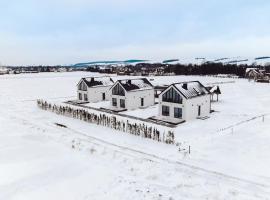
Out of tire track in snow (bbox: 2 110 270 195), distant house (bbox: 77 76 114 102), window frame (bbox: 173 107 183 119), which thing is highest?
distant house (bbox: 77 76 114 102)

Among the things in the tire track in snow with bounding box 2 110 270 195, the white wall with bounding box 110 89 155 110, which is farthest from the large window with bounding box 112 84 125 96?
the tire track in snow with bounding box 2 110 270 195

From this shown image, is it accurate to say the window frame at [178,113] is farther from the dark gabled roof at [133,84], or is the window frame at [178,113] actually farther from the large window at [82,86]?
the large window at [82,86]

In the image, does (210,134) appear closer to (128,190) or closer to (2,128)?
(128,190)

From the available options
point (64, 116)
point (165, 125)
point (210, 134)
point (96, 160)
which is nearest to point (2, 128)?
point (64, 116)

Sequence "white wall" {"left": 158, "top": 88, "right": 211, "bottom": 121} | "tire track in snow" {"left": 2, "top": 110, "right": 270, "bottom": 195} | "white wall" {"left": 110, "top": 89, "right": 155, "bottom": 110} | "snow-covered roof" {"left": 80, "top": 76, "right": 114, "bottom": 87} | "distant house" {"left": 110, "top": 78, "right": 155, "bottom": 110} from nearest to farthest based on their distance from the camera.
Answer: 1. "tire track in snow" {"left": 2, "top": 110, "right": 270, "bottom": 195}
2. "white wall" {"left": 158, "top": 88, "right": 211, "bottom": 121}
3. "white wall" {"left": 110, "top": 89, "right": 155, "bottom": 110}
4. "distant house" {"left": 110, "top": 78, "right": 155, "bottom": 110}
5. "snow-covered roof" {"left": 80, "top": 76, "right": 114, "bottom": 87}

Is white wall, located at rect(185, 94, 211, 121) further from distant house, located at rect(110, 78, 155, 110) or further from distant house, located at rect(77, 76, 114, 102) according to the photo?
distant house, located at rect(77, 76, 114, 102)

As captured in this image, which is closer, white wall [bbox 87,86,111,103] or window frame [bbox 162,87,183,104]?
window frame [bbox 162,87,183,104]
